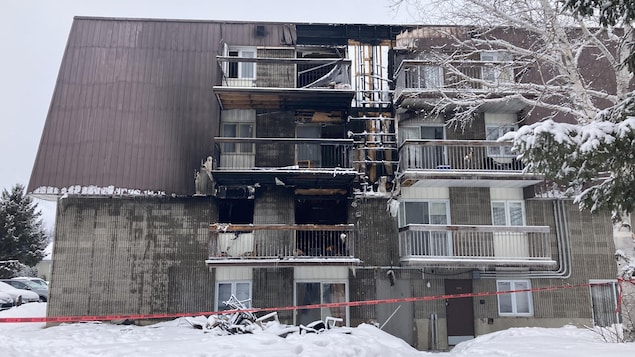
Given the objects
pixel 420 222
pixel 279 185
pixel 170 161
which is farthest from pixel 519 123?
pixel 170 161

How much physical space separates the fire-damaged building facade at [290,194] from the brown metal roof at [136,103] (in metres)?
0.06

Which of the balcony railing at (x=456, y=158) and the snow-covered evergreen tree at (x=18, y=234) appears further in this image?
the snow-covered evergreen tree at (x=18, y=234)

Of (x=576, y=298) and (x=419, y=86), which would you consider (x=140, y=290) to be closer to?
(x=419, y=86)

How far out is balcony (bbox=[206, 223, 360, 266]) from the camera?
51.5 feet

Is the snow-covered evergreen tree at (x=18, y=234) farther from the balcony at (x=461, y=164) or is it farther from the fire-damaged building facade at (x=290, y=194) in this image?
the balcony at (x=461, y=164)

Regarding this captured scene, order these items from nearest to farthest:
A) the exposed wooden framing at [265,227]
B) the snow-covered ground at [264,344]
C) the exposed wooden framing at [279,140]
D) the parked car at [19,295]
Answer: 1. the snow-covered ground at [264,344]
2. the exposed wooden framing at [265,227]
3. the exposed wooden framing at [279,140]
4. the parked car at [19,295]

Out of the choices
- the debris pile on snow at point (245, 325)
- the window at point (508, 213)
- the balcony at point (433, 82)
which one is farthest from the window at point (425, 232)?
the balcony at point (433, 82)

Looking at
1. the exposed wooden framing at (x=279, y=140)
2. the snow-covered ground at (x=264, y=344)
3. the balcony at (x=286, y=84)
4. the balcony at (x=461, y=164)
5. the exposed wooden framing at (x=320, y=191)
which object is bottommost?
the snow-covered ground at (x=264, y=344)

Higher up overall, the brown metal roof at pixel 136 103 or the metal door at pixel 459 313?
the brown metal roof at pixel 136 103

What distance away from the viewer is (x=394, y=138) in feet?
59.4

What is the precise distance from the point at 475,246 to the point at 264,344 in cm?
883

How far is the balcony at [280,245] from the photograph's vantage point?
15.7m

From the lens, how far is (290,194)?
1734cm

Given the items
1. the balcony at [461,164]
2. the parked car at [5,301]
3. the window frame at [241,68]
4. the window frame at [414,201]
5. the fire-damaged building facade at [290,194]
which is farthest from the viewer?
the parked car at [5,301]
